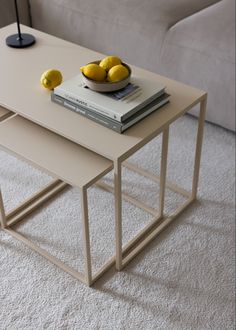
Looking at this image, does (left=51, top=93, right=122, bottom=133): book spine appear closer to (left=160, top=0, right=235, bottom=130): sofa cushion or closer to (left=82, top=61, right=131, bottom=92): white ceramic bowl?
(left=82, top=61, right=131, bottom=92): white ceramic bowl

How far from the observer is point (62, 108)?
5.17ft

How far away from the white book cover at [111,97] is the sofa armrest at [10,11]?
42.9 inches

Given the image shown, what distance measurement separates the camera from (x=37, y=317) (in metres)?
1.54

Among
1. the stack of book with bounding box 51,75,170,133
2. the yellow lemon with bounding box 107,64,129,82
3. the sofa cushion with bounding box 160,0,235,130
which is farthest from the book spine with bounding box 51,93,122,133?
the sofa cushion with bounding box 160,0,235,130

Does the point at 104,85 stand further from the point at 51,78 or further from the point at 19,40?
the point at 19,40

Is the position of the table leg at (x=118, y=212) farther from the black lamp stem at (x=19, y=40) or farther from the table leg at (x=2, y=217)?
the black lamp stem at (x=19, y=40)

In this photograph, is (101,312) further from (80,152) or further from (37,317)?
(80,152)

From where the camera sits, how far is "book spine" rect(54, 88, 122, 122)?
58.0 inches

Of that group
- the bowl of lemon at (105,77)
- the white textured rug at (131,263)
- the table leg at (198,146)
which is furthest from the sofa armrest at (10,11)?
the table leg at (198,146)

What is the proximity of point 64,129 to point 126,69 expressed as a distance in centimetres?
26

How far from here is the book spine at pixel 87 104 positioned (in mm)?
1473

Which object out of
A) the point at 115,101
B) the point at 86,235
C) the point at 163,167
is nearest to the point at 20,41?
the point at 115,101

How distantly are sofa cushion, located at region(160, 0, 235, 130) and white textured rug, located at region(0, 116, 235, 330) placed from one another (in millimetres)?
239

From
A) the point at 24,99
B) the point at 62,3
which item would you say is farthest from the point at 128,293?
the point at 62,3
